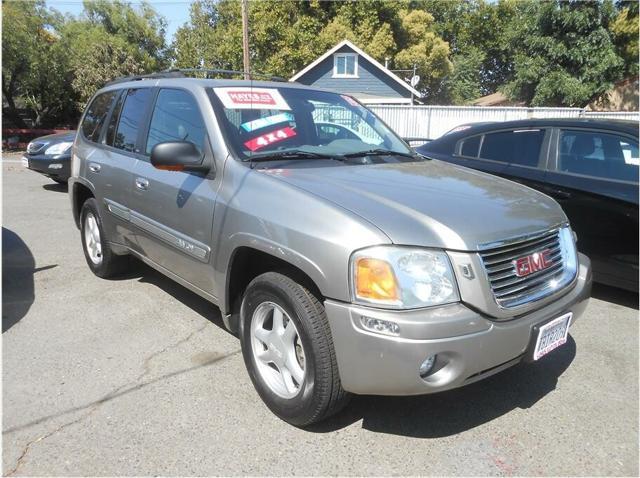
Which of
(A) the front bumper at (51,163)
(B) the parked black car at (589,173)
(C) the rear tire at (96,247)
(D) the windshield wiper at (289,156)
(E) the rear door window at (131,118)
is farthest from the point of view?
(A) the front bumper at (51,163)

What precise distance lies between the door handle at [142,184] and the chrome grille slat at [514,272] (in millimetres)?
2451

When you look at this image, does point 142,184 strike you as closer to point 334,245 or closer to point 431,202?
point 334,245

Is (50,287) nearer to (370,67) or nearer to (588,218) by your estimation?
(588,218)

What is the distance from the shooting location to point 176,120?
3.57 meters

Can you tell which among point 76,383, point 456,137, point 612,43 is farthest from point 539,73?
point 76,383

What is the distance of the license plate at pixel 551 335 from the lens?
248cm

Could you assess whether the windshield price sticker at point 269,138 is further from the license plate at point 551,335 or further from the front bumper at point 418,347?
the license plate at point 551,335

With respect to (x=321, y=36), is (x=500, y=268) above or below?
below

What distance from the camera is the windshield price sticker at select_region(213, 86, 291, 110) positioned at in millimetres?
3320

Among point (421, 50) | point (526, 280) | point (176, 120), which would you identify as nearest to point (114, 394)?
point (176, 120)

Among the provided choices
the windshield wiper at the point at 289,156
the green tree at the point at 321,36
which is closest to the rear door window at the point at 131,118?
the windshield wiper at the point at 289,156

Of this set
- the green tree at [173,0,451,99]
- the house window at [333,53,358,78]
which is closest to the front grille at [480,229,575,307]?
the house window at [333,53,358,78]

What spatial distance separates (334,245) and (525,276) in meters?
0.99

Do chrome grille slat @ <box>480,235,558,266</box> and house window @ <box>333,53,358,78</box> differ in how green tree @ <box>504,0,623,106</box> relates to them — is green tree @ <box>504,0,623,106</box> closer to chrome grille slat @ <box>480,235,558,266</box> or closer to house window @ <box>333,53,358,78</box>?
house window @ <box>333,53,358,78</box>
